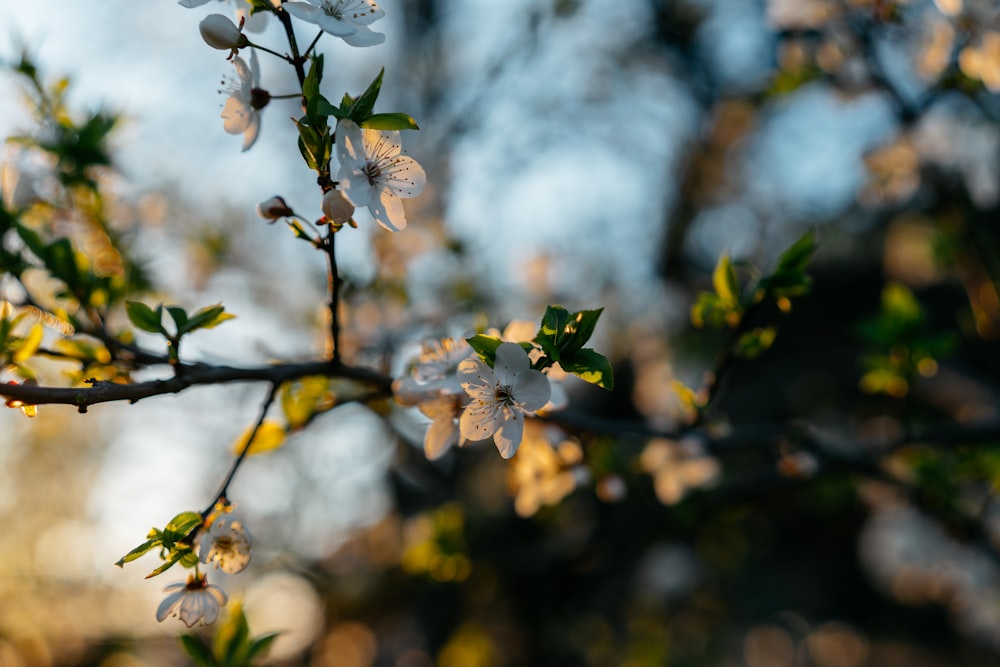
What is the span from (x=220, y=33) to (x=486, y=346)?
1.51 ft

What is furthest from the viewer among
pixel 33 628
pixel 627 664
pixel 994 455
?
pixel 33 628

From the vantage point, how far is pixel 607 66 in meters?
4.25

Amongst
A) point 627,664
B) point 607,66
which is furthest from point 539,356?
point 607,66

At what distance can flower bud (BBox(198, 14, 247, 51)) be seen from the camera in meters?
0.83

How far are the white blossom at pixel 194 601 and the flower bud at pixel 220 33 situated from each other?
2.09 ft

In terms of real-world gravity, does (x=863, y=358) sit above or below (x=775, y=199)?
above

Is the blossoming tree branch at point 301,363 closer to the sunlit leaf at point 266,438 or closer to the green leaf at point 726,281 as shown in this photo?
the sunlit leaf at point 266,438

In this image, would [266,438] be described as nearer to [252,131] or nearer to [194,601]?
[194,601]

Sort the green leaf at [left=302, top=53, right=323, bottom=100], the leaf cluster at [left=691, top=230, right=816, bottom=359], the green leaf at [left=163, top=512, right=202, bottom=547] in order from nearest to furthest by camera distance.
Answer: the green leaf at [left=302, top=53, right=323, bottom=100], the green leaf at [left=163, top=512, right=202, bottom=547], the leaf cluster at [left=691, top=230, right=816, bottom=359]

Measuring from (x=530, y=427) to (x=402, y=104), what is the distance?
340cm

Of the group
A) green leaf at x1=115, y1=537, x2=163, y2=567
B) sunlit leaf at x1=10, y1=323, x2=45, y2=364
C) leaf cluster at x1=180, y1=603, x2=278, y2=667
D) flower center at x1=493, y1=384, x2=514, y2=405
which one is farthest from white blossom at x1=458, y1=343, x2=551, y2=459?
sunlit leaf at x1=10, y1=323, x2=45, y2=364

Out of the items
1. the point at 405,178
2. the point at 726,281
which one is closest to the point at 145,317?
the point at 405,178

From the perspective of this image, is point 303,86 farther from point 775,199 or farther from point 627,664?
point 775,199

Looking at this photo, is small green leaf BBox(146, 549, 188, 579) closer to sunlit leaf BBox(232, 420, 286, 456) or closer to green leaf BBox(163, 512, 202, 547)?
green leaf BBox(163, 512, 202, 547)
